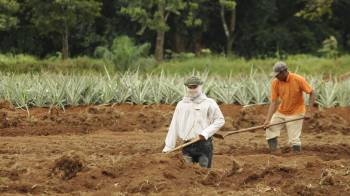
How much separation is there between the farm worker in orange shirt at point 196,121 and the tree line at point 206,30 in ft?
83.1

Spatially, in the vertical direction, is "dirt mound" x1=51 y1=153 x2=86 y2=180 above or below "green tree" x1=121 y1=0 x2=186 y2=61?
above

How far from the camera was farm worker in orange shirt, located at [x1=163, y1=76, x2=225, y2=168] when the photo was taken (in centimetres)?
1018

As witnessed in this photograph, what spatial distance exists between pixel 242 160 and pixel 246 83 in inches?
256

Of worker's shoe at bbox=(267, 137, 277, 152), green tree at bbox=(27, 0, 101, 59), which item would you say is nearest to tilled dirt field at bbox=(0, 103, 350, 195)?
worker's shoe at bbox=(267, 137, 277, 152)

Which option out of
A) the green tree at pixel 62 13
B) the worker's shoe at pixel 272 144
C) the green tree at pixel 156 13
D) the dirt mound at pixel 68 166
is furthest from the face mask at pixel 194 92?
the green tree at pixel 62 13

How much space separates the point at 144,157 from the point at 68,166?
0.92 metres

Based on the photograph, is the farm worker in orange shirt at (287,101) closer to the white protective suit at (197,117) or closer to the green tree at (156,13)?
the white protective suit at (197,117)

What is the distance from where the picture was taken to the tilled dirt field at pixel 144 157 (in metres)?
9.29

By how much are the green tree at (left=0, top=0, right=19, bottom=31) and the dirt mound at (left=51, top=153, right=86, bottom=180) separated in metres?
22.6

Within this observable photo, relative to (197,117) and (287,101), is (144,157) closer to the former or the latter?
(197,117)

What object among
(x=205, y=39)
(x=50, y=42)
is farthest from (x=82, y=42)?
(x=205, y=39)

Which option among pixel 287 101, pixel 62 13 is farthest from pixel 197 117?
pixel 62 13

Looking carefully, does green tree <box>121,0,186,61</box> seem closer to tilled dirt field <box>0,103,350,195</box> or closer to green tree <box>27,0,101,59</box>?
green tree <box>27,0,101,59</box>

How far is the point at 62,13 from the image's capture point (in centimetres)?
3388
